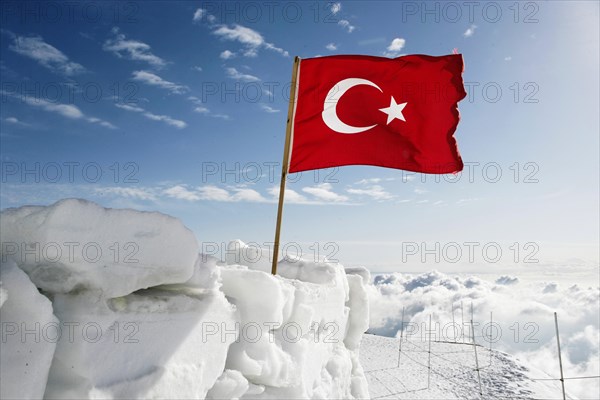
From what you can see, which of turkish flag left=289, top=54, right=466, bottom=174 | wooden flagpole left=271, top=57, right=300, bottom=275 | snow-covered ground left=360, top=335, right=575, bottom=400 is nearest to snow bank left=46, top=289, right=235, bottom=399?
wooden flagpole left=271, top=57, right=300, bottom=275

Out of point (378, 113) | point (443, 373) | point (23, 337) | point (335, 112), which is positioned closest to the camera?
point (23, 337)

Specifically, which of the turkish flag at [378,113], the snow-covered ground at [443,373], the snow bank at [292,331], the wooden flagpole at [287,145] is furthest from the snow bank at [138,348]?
the snow-covered ground at [443,373]

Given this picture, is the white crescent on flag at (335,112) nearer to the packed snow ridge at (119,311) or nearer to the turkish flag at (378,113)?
the turkish flag at (378,113)

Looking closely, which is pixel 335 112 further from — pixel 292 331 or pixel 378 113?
pixel 292 331

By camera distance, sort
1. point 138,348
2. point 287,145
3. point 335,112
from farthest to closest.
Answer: point 335,112, point 287,145, point 138,348

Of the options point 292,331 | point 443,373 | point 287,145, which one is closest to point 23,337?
point 292,331

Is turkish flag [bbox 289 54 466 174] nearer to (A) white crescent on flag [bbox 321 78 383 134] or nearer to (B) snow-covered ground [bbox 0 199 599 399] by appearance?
(A) white crescent on flag [bbox 321 78 383 134]
